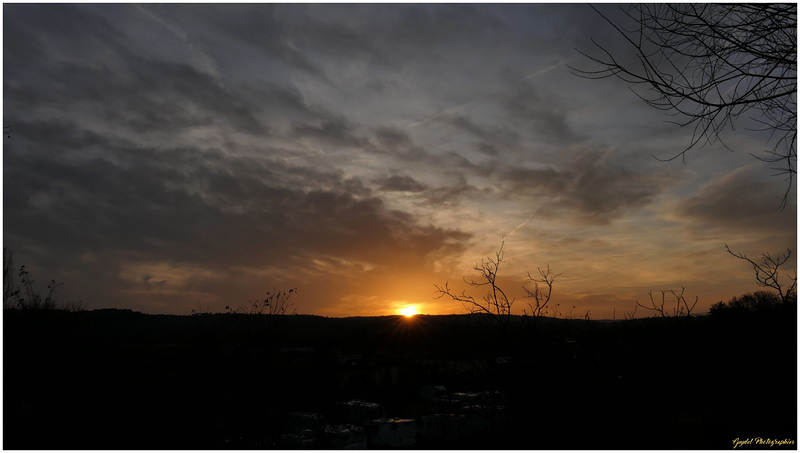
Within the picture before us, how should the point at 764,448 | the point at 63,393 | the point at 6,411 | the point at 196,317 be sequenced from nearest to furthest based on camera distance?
1. the point at 764,448
2. the point at 6,411
3. the point at 63,393
4. the point at 196,317

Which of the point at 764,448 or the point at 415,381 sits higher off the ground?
the point at 764,448

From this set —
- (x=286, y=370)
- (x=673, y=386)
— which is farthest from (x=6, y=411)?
(x=673, y=386)

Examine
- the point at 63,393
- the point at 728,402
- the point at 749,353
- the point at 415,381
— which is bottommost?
the point at 415,381

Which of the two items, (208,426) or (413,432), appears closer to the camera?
(208,426)

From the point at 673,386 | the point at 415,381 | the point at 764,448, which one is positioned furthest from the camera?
the point at 415,381

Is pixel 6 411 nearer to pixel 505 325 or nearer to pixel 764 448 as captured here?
pixel 505 325

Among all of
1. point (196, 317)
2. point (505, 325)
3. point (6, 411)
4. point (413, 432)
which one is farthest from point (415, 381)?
point (505, 325)
